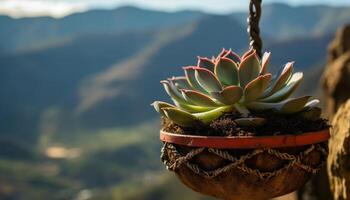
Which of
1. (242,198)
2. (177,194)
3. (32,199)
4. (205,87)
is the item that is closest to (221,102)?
(205,87)

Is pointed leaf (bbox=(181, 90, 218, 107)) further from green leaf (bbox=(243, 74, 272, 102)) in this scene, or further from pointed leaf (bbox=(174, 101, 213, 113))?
green leaf (bbox=(243, 74, 272, 102))

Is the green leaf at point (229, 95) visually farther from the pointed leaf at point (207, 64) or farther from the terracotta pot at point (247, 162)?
the pointed leaf at point (207, 64)

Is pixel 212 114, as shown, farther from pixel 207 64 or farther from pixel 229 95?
pixel 207 64

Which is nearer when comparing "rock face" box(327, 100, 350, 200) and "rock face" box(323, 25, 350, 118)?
"rock face" box(327, 100, 350, 200)

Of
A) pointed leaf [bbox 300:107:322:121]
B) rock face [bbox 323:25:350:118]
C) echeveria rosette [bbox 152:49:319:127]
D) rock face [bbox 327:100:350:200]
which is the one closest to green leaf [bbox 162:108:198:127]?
echeveria rosette [bbox 152:49:319:127]

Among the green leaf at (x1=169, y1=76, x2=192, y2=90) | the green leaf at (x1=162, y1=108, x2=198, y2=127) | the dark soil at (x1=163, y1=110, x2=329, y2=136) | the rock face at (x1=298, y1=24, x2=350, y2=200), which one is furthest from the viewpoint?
the rock face at (x1=298, y1=24, x2=350, y2=200)

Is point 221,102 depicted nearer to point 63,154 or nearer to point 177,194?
point 177,194

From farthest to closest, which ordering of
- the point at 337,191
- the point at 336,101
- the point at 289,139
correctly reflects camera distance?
the point at 336,101, the point at 337,191, the point at 289,139

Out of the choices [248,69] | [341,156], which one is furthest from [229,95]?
[341,156]
